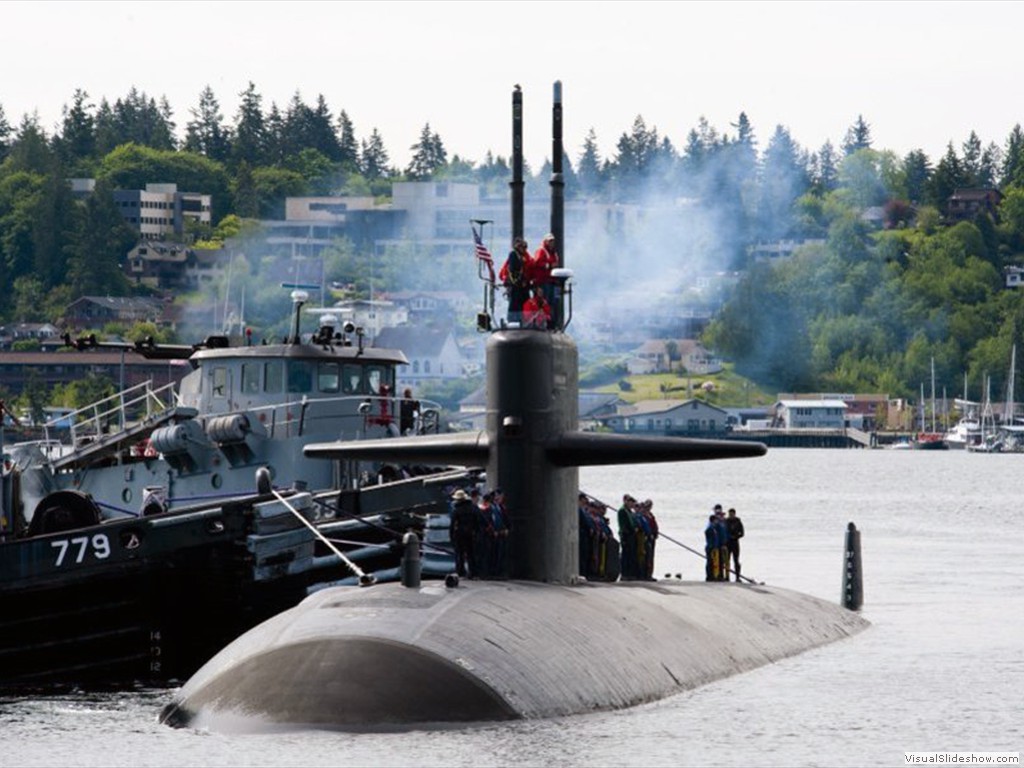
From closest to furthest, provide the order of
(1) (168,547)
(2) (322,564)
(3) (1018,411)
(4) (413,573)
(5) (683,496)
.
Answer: (4) (413,573), (1) (168,547), (2) (322,564), (5) (683,496), (3) (1018,411)

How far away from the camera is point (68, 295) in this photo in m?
186

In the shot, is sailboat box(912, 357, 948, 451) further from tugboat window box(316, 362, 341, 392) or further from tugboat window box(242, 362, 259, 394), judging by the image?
tugboat window box(242, 362, 259, 394)

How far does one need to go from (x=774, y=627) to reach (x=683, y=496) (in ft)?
257

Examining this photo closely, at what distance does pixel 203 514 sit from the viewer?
1155 inches

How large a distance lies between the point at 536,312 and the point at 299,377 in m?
13.1

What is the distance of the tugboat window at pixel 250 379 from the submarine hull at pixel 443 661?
12.5m

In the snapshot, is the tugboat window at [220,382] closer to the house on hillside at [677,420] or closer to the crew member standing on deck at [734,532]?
the crew member standing on deck at [734,532]

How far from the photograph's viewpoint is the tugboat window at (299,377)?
37375 mm

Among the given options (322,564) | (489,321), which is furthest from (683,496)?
(489,321)

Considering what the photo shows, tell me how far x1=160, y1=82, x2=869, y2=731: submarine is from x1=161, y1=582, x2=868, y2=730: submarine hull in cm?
2

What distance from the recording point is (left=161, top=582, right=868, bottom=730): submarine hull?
2123cm

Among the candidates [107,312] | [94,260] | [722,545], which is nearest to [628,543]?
[722,545]

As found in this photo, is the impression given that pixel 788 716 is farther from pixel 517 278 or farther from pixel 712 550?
pixel 712 550

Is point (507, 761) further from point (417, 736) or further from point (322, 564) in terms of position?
point (322, 564)
